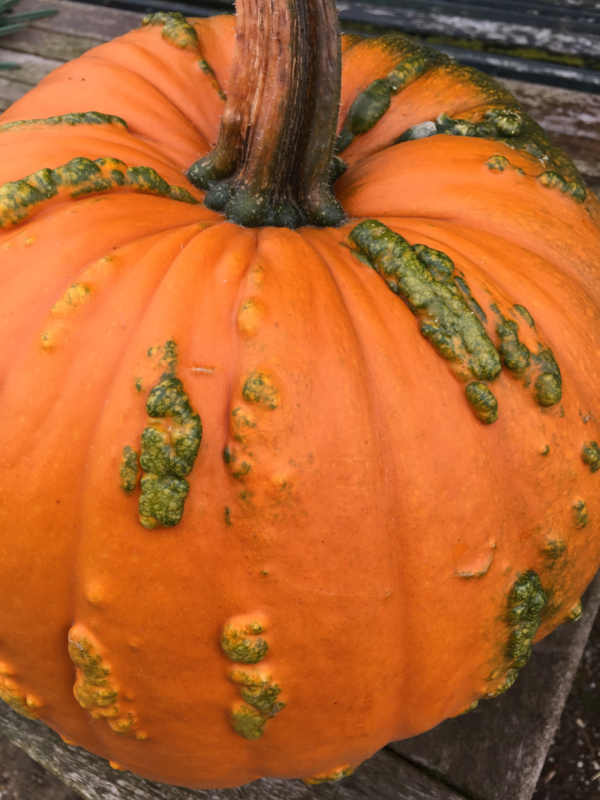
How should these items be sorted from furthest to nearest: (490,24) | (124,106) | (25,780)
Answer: (490,24), (25,780), (124,106)

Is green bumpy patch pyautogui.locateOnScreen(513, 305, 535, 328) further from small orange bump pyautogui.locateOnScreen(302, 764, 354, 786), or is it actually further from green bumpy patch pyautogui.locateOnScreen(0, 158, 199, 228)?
small orange bump pyautogui.locateOnScreen(302, 764, 354, 786)

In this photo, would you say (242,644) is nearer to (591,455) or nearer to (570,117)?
(591,455)

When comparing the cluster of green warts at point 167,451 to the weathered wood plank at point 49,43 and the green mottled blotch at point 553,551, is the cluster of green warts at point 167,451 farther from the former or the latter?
the weathered wood plank at point 49,43

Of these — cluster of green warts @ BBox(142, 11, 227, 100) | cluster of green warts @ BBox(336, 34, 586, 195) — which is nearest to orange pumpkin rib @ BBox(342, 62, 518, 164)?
cluster of green warts @ BBox(336, 34, 586, 195)

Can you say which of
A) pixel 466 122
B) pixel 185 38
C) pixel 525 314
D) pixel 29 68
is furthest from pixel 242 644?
pixel 29 68

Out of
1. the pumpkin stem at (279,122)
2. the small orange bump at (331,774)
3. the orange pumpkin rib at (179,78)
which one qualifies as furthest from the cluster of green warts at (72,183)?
the small orange bump at (331,774)

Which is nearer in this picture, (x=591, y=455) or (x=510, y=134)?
(x=591, y=455)

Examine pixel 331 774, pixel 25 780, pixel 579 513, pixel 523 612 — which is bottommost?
pixel 25 780

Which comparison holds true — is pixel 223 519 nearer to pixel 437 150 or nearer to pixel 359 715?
pixel 359 715
